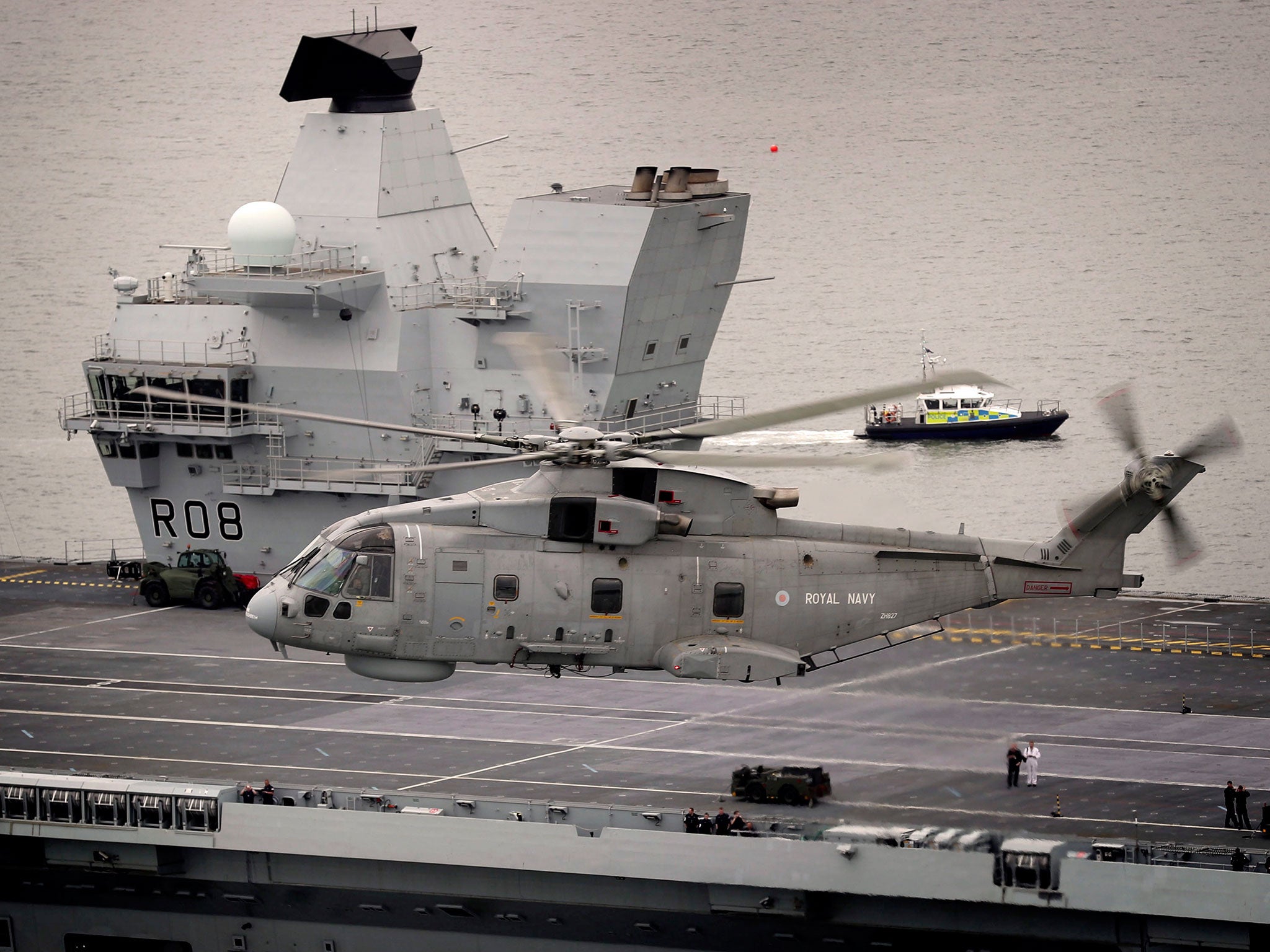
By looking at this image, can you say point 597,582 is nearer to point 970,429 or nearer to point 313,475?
point 313,475

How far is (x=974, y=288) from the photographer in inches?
3782

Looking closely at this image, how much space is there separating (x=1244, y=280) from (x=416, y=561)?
78995mm

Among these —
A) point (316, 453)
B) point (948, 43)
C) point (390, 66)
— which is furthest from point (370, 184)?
point (948, 43)

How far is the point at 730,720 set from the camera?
3844 centimetres

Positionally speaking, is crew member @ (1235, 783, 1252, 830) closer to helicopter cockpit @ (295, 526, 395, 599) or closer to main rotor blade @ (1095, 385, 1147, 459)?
main rotor blade @ (1095, 385, 1147, 459)

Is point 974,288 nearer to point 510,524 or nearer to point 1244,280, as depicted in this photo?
point 1244,280

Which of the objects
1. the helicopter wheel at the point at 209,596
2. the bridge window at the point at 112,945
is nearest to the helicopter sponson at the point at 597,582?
the bridge window at the point at 112,945

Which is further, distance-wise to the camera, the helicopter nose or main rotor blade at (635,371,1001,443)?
the helicopter nose

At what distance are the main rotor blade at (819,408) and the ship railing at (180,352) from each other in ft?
74.5

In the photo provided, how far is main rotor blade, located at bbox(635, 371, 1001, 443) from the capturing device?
24.0 meters

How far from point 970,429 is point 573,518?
43458 mm

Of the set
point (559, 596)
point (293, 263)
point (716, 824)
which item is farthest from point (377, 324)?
point (716, 824)

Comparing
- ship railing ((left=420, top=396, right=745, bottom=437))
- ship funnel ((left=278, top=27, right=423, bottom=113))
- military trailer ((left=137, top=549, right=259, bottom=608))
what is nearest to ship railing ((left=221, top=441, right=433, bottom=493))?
ship railing ((left=420, top=396, right=745, bottom=437))

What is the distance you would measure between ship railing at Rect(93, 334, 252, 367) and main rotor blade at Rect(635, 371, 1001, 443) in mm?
22710
